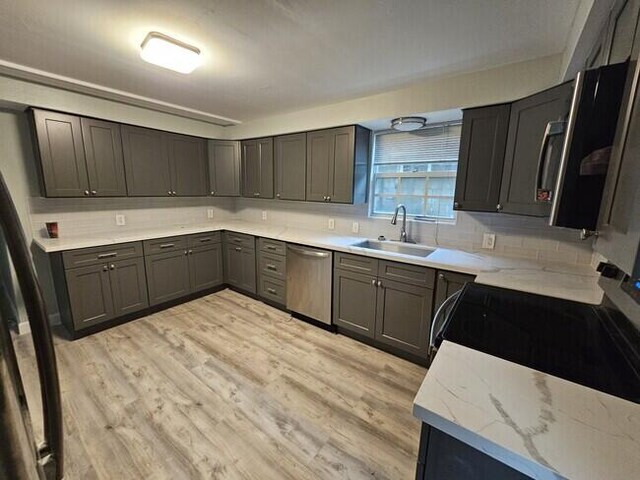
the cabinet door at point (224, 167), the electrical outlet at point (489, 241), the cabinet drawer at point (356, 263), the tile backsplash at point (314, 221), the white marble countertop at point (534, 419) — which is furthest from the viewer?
the cabinet door at point (224, 167)

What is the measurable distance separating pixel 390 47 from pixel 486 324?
5.86 feet

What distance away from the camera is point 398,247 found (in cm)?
284

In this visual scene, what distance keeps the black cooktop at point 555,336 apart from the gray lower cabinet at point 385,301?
0.71 metres

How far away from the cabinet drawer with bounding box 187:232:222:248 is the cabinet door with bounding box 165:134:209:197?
628 millimetres

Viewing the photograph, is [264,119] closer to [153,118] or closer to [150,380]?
[153,118]

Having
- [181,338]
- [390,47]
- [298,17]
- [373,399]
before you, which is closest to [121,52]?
[298,17]

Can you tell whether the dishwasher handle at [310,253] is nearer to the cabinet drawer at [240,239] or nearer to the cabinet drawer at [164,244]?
the cabinet drawer at [240,239]

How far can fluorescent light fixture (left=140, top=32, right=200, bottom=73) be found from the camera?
1700mm

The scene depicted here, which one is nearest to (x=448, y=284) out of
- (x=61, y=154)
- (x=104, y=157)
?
(x=104, y=157)

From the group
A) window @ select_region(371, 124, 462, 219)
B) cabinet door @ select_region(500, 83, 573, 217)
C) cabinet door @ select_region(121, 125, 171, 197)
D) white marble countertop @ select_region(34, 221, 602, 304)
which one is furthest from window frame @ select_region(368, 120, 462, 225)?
cabinet door @ select_region(121, 125, 171, 197)

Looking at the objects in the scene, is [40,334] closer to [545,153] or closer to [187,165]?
[545,153]

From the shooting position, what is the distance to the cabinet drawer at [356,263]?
251 centimetres

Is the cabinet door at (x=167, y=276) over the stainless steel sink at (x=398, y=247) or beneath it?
beneath

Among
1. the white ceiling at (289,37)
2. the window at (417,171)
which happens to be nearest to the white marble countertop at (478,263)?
the window at (417,171)
